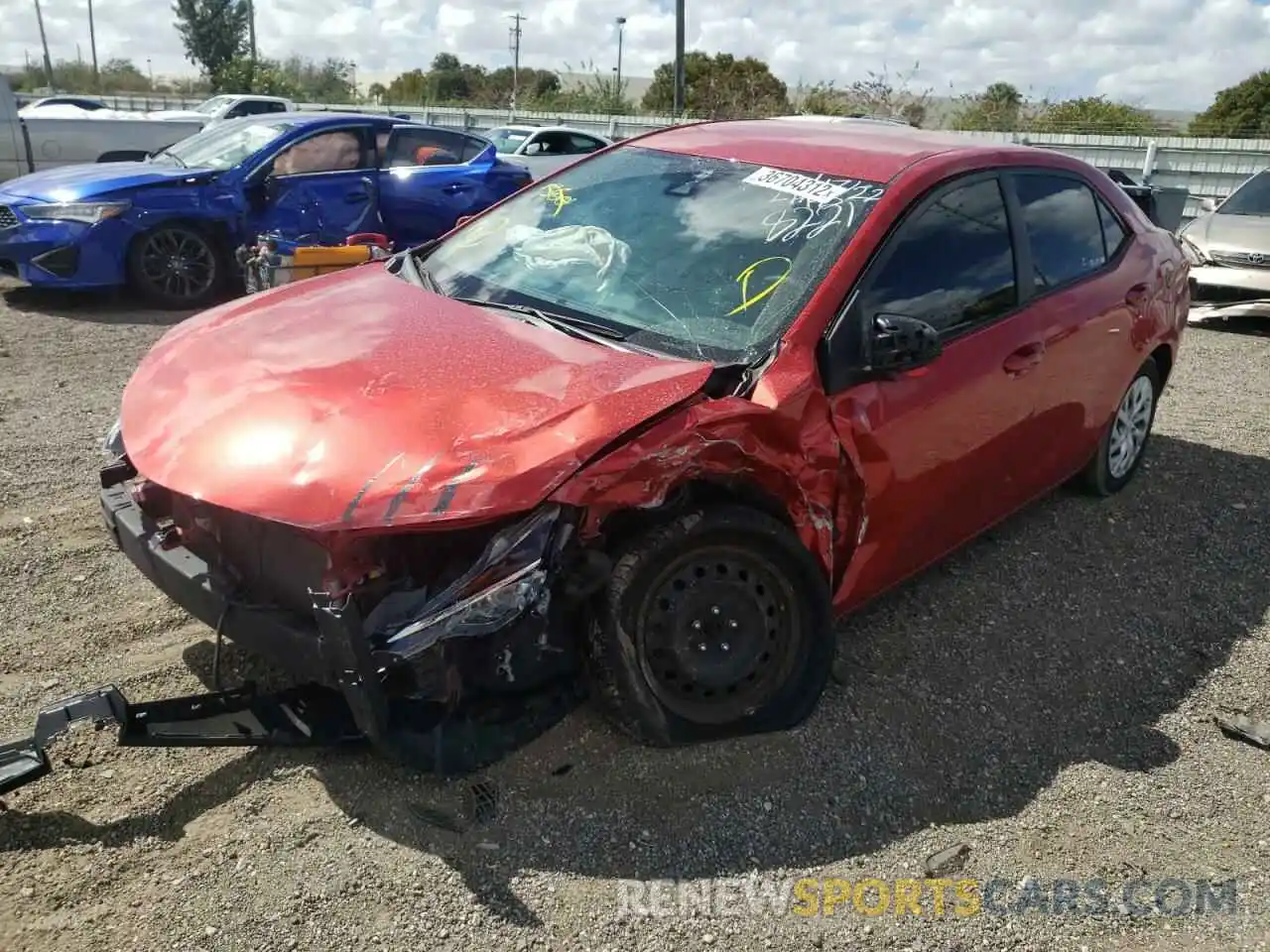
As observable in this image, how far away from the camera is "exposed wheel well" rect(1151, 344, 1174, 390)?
16.8 ft

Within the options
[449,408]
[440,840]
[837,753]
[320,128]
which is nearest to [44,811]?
[440,840]

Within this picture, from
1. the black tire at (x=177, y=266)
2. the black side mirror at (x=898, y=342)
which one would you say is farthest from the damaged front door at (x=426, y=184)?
the black side mirror at (x=898, y=342)

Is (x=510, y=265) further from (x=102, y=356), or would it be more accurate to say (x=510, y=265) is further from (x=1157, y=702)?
(x=102, y=356)

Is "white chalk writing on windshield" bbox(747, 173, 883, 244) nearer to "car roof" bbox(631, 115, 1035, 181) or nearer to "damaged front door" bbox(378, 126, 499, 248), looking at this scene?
"car roof" bbox(631, 115, 1035, 181)

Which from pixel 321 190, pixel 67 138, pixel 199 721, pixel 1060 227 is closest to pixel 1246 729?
pixel 1060 227

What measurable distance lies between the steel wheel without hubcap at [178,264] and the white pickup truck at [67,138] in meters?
4.53

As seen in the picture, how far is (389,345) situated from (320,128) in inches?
259

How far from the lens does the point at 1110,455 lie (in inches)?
198

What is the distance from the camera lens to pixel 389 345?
308cm

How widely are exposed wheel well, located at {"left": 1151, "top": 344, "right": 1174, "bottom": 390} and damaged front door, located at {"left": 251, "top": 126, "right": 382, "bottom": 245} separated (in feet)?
20.3

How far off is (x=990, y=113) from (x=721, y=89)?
15.2 metres

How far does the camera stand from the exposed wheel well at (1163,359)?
513 cm

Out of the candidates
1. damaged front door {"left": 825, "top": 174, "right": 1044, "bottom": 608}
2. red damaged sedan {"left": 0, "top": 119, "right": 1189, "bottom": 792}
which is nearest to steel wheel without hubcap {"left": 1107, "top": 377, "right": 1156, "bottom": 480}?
red damaged sedan {"left": 0, "top": 119, "right": 1189, "bottom": 792}

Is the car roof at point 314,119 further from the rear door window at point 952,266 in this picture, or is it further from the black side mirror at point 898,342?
the black side mirror at point 898,342
